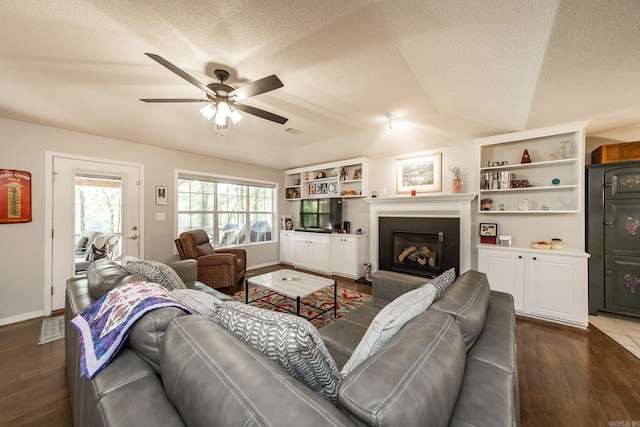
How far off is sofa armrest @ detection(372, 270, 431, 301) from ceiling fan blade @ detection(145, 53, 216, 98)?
2.21m

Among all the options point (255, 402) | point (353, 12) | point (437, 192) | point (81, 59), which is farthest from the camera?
point (437, 192)

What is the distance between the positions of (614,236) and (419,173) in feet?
7.79

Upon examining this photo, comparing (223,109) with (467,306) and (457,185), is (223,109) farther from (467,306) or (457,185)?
(457,185)

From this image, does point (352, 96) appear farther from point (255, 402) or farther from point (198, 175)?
point (198, 175)

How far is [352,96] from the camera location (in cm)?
256

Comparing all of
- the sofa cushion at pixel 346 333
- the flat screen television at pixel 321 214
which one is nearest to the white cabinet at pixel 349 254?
the flat screen television at pixel 321 214

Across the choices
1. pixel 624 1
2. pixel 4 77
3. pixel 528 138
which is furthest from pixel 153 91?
pixel 528 138

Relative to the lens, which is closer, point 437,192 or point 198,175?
point 437,192

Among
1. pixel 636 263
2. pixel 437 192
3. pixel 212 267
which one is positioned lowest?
pixel 212 267

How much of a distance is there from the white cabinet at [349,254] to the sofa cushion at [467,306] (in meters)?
Result: 2.88

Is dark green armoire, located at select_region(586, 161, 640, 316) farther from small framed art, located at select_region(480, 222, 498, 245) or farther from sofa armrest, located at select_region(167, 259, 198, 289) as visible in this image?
sofa armrest, located at select_region(167, 259, 198, 289)

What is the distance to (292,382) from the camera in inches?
27.0

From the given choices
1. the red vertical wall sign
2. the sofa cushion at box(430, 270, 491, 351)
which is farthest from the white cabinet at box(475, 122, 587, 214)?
A: the red vertical wall sign

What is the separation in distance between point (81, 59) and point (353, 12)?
2.20 meters
